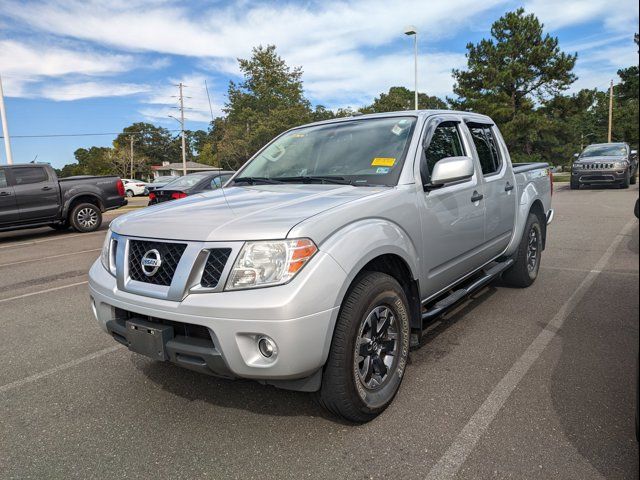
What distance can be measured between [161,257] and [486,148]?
10.9 ft

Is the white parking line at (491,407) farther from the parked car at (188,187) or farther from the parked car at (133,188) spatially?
the parked car at (133,188)

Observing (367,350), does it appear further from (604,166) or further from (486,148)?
(604,166)

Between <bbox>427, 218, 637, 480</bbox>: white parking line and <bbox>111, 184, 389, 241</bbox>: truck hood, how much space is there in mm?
1365

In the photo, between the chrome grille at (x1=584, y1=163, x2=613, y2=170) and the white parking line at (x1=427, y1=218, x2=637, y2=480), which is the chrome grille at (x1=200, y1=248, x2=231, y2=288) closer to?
the white parking line at (x1=427, y1=218, x2=637, y2=480)

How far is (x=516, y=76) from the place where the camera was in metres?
34.5

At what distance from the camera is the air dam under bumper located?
219cm

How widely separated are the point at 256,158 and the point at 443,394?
256cm

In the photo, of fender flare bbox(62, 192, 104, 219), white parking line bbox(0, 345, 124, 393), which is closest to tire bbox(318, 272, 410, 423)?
white parking line bbox(0, 345, 124, 393)

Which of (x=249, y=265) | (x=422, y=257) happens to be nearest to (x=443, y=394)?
(x=422, y=257)

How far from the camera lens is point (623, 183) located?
18.0m

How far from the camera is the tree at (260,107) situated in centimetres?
4575

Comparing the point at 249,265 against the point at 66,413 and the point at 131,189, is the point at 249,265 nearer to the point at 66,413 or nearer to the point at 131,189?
the point at 66,413

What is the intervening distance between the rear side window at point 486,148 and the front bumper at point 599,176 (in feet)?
51.8

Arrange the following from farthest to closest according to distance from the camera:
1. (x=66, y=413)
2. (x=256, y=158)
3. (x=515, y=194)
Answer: (x=515, y=194)
(x=256, y=158)
(x=66, y=413)
